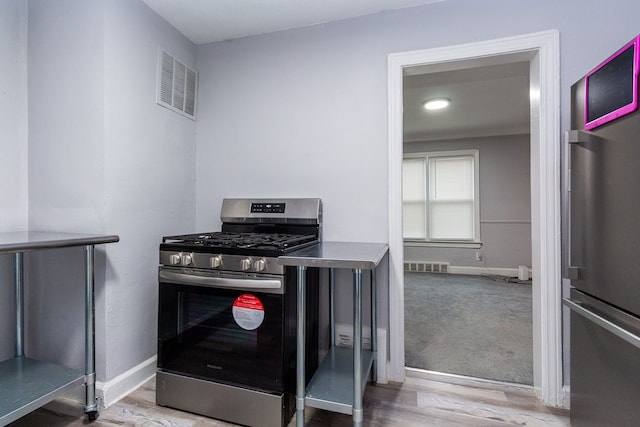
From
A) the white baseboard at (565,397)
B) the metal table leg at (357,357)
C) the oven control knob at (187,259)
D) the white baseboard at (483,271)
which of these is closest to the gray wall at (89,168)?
the oven control knob at (187,259)

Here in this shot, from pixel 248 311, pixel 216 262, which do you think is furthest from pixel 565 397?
pixel 216 262

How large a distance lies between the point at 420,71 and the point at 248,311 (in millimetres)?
1713

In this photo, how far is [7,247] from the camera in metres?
1.06

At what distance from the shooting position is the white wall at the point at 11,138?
1.67 m

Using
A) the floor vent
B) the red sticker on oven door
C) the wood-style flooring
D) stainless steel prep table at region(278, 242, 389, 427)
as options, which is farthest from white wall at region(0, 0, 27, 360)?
the floor vent

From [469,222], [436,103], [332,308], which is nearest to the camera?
[332,308]

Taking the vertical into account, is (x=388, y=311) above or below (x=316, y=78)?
below

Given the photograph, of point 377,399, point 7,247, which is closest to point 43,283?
point 7,247

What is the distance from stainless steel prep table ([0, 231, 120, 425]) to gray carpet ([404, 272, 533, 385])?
1859 millimetres

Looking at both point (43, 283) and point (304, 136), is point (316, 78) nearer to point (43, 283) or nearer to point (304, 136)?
point (304, 136)

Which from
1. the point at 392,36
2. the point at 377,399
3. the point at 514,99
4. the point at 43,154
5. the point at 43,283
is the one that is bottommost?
the point at 377,399

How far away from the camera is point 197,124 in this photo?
2311mm

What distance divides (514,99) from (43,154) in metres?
4.35

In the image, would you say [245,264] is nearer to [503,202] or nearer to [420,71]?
[420,71]
